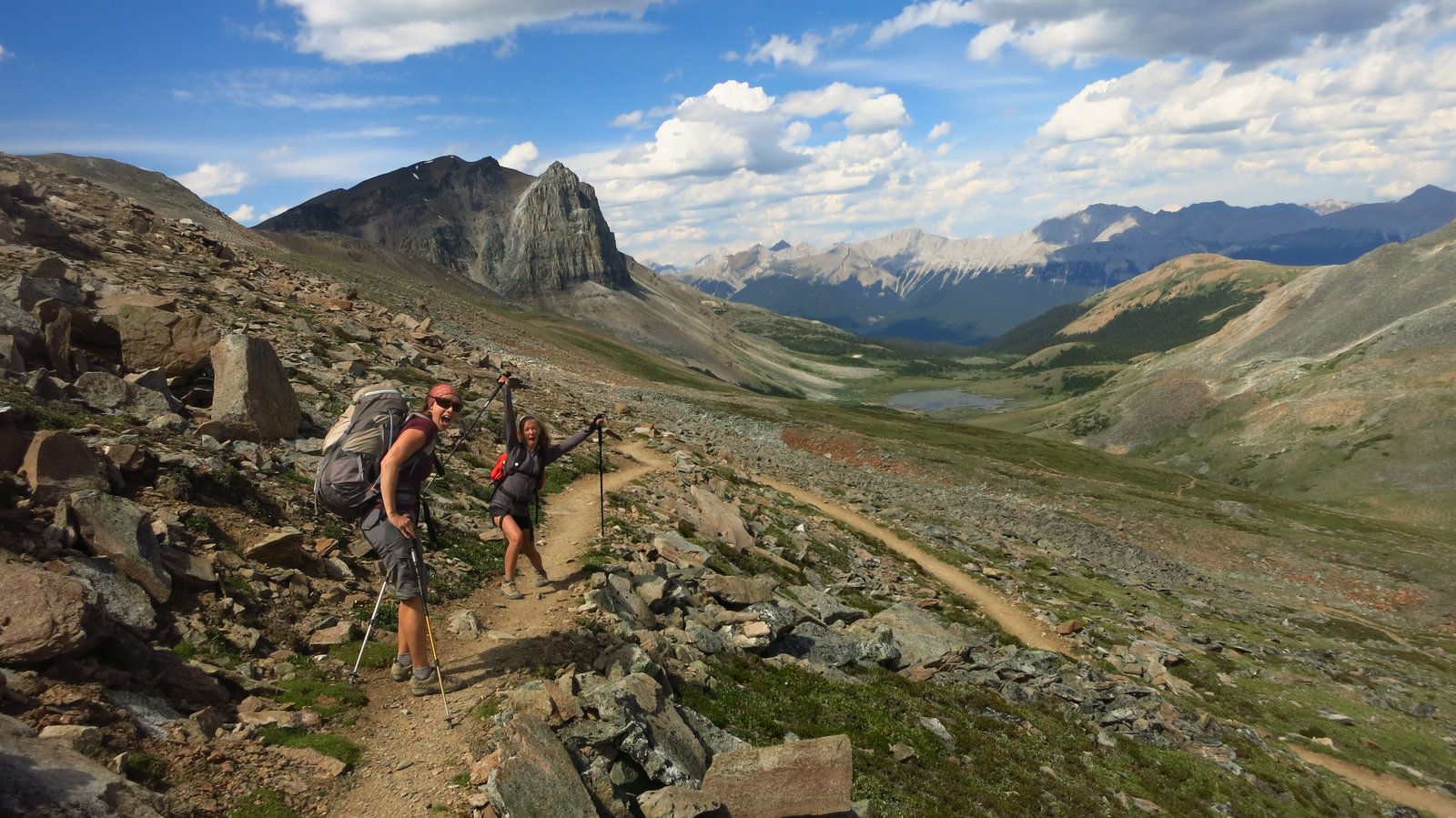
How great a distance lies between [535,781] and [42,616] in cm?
711

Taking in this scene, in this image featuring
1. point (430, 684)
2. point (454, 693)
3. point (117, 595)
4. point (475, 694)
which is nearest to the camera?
point (117, 595)

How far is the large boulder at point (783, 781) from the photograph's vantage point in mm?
11375

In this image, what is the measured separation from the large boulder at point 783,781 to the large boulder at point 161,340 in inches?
854

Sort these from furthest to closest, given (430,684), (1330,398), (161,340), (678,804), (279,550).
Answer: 1. (1330,398)
2. (161,340)
3. (279,550)
4. (430,684)
5. (678,804)

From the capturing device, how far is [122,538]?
40.0 ft

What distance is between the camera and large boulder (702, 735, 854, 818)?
11.4 m

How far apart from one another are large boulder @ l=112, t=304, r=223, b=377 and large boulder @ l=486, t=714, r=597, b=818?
64.1 ft

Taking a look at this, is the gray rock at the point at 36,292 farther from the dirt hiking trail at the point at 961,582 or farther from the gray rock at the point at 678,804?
the dirt hiking trail at the point at 961,582

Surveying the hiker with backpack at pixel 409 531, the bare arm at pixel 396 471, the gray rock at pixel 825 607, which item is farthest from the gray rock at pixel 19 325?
the gray rock at pixel 825 607

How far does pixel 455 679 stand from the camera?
1324cm

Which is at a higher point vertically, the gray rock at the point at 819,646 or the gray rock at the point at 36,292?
the gray rock at the point at 36,292

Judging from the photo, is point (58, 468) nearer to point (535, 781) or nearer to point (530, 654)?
point (530, 654)

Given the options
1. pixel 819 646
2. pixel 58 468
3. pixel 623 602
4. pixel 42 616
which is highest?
pixel 58 468

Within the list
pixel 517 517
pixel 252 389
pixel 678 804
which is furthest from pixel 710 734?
pixel 252 389
